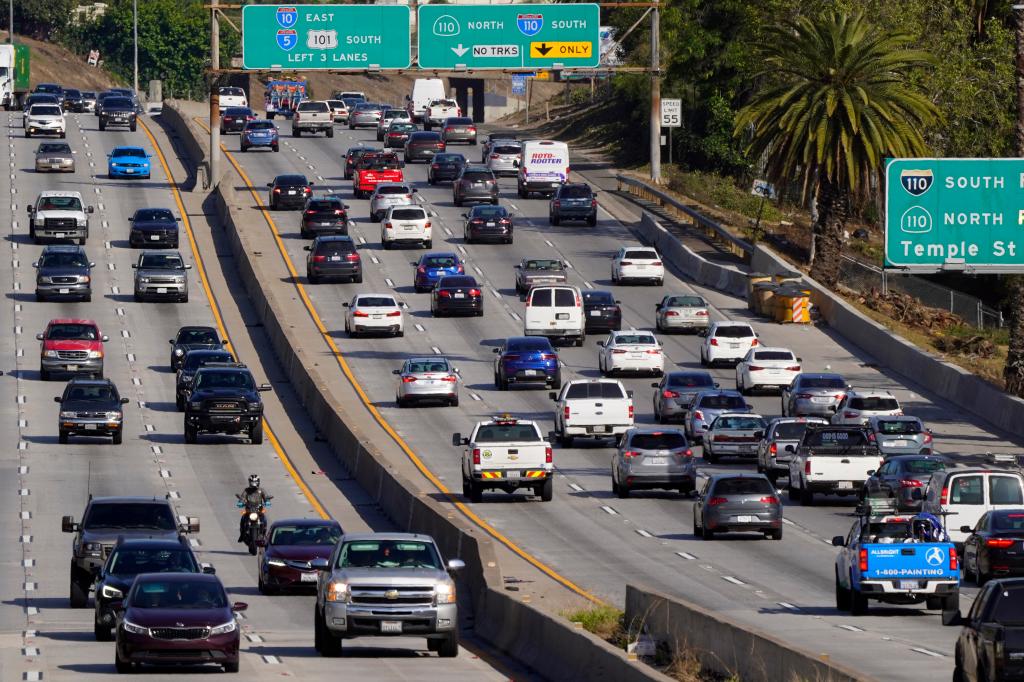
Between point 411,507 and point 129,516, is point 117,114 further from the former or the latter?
point 129,516

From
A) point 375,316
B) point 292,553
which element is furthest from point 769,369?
point 292,553

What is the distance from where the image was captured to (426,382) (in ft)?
184

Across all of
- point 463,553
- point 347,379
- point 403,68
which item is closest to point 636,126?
point 403,68

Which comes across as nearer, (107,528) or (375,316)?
(107,528)

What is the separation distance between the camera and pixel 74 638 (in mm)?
28531

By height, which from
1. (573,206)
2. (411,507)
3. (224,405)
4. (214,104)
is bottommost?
(411,507)

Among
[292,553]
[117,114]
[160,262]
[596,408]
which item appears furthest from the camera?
[117,114]

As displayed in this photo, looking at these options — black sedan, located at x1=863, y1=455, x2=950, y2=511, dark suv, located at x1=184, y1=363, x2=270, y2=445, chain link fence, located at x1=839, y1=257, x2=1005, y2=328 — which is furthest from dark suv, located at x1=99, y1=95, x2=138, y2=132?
black sedan, located at x1=863, y1=455, x2=950, y2=511

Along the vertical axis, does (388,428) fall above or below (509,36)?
below

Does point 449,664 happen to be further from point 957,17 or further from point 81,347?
point 957,17

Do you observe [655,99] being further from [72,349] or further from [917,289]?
[72,349]

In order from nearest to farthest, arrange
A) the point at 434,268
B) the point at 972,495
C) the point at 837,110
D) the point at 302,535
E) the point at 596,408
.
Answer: the point at 302,535
the point at 972,495
the point at 596,408
the point at 837,110
the point at 434,268

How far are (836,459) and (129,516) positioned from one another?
54.1ft

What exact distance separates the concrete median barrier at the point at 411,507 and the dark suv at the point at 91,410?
5406mm
